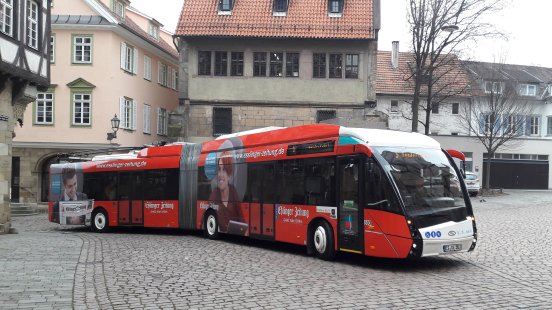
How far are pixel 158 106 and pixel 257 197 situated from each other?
2596 cm

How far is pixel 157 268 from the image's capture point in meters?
11.3

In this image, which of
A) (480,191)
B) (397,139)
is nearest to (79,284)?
(397,139)

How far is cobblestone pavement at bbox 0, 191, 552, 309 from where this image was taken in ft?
26.9

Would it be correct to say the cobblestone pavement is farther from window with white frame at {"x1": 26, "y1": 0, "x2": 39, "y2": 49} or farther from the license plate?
window with white frame at {"x1": 26, "y1": 0, "x2": 39, "y2": 49}

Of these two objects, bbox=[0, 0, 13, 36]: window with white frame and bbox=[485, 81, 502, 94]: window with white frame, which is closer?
bbox=[0, 0, 13, 36]: window with white frame

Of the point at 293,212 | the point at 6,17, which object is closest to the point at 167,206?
the point at 293,212

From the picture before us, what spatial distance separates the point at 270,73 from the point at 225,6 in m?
4.79

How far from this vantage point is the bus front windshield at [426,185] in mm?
11164

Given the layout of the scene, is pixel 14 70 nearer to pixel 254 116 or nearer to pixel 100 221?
pixel 100 221

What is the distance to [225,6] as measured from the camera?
34656 millimetres

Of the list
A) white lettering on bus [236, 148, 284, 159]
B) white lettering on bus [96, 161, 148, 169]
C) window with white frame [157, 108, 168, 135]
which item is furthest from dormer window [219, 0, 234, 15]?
white lettering on bus [236, 148, 284, 159]

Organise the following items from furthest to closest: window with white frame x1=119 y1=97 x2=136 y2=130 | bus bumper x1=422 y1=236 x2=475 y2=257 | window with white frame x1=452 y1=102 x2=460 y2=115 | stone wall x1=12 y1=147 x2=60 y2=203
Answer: window with white frame x1=452 y1=102 x2=460 y2=115, window with white frame x1=119 y1=97 x2=136 y2=130, stone wall x1=12 y1=147 x2=60 y2=203, bus bumper x1=422 y1=236 x2=475 y2=257

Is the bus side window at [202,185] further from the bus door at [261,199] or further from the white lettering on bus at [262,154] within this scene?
the bus door at [261,199]

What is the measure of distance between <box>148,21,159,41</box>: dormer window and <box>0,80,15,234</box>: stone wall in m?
24.2
